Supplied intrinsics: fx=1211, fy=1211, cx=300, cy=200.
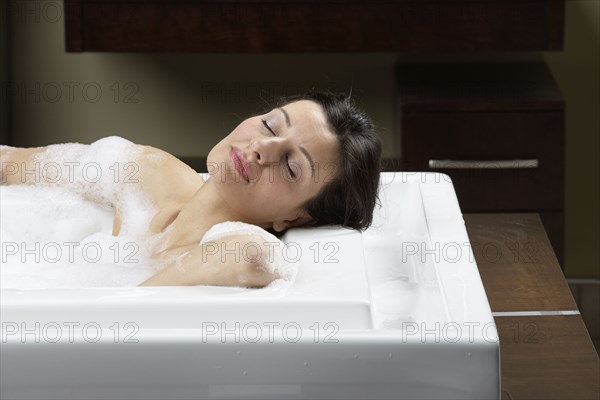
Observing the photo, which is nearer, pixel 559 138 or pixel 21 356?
pixel 21 356

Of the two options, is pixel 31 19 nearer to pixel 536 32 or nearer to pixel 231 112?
pixel 231 112

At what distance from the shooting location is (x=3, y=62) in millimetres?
3160

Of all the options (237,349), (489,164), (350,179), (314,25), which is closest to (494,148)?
(489,164)

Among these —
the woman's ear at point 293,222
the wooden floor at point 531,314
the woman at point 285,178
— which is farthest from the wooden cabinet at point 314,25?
the woman's ear at point 293,222

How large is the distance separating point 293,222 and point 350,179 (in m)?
0.11

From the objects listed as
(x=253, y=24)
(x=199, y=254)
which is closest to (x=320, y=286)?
(x=199, y=254)

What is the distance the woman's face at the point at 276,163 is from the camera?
5.64 ft

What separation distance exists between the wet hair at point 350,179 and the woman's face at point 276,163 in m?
0.01

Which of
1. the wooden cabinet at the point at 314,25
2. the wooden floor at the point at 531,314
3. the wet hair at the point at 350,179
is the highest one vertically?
the wooden cabinet at the point at 314,25

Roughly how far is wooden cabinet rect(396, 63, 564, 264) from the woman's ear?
3.12ft

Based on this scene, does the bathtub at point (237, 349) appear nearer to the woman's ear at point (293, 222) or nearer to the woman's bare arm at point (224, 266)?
the woman's bare arm at point (224, 266)

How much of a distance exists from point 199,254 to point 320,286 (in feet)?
0.57

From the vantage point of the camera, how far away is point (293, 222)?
5.91ft

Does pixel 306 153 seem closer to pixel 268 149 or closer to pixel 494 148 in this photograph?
pixel 268 149
